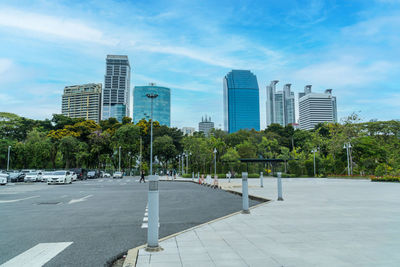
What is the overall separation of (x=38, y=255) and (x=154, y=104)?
169501 mm

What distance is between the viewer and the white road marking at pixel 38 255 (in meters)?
4.08

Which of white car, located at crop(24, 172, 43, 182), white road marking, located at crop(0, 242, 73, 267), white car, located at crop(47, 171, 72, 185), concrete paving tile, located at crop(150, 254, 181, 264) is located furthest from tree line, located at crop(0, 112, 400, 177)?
concrete paving tile, located at crop(150, 254, 181, 264)

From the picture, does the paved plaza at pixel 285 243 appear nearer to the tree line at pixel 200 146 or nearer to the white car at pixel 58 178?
the white car at pixel 58 178

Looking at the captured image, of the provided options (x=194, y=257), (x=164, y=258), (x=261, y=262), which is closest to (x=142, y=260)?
(x=164, y=258)

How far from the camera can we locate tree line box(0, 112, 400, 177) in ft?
159

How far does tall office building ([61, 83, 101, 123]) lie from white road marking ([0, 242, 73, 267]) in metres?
169

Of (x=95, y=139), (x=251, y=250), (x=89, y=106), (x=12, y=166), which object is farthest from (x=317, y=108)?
(x=251, y=250)

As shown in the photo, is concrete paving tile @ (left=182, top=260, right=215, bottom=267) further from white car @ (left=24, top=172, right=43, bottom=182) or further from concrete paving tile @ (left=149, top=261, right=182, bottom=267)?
white car @ (left=24, top=172, right=43, bottom=182)

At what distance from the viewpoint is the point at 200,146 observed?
53438 mm

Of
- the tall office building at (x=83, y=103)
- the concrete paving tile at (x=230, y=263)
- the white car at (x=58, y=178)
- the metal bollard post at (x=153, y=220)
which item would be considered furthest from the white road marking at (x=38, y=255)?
the tall office building at (x=83, y=103)

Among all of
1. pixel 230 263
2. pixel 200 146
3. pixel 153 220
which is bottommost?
pixel 230 263

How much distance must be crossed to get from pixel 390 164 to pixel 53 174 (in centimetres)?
4439

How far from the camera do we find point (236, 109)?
647 feet

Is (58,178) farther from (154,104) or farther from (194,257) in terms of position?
(154,104)
